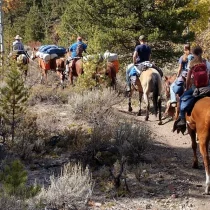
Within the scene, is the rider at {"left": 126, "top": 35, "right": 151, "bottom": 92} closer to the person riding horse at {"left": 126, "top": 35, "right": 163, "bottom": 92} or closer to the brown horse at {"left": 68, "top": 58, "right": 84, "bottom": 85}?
the person riding horse at {"left": 126, "top": 35, "right": 163, "bottom": 92}

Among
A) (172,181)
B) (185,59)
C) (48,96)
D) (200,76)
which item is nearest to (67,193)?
(172,181)

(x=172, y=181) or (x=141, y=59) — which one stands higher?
(x=141, y=59)

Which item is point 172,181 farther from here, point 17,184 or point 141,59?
point 141,59

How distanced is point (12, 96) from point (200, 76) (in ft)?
11.7

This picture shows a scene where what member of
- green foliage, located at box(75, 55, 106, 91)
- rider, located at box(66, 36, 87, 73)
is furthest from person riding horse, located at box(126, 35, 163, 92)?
rider, located at box(66, 36, 87, 73)

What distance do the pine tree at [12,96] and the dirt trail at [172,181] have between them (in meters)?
2.81

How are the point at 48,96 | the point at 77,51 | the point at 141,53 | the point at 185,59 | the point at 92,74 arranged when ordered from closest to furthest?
the point at 185,59, the point at 141,53, the point at 92,74, the point at 48,96, the point at 77,51

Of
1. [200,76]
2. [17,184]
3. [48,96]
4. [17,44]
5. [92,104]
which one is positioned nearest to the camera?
[17,184]

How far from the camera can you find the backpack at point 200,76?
7.21 m

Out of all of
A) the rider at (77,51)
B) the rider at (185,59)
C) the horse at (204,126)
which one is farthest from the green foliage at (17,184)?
the rider at (77,51)

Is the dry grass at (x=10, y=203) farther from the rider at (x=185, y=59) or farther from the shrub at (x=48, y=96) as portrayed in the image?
the shrub at (x=48, y=96)

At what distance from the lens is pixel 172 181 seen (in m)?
6.99

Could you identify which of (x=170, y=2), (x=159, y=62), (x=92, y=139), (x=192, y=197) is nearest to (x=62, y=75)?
(x=159, y=62)

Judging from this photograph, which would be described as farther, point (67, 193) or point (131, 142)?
point (131, 142)
